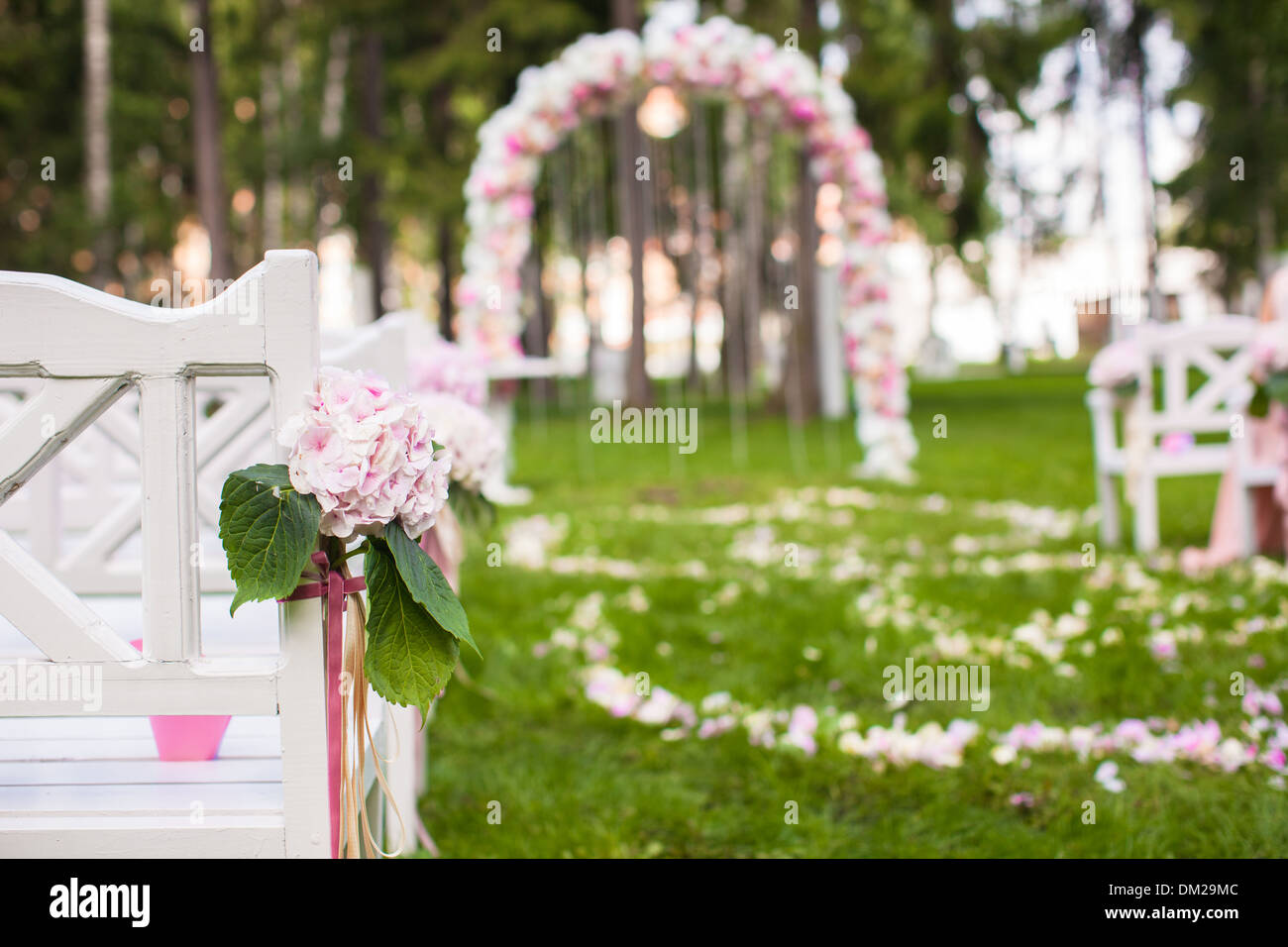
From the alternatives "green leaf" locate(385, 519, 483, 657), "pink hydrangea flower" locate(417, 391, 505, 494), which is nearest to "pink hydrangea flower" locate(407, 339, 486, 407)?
"pink hydrangea flower" locate(417, 391, 505, 494)

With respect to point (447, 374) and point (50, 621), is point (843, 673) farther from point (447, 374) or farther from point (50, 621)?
point (50, 621)

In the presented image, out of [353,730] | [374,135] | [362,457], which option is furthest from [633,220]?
[362,457]

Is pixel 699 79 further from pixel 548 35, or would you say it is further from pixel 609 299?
pixel 609 299

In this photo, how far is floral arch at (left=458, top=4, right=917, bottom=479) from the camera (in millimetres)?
9422

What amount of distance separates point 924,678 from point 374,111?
55.2 ft

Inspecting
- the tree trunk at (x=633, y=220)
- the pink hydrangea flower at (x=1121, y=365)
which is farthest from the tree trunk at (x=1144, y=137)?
the pink hydrangea flower at (x=1121, y=365)

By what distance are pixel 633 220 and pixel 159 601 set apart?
12.6 metres

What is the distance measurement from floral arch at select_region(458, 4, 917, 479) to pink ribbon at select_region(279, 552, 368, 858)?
814 centimetres

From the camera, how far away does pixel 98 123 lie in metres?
15.8

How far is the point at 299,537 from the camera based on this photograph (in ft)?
4.67

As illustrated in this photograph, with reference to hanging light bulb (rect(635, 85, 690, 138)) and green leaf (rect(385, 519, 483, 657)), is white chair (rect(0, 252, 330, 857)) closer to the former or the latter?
green leaf (rect(385, 519, 483, 657))
